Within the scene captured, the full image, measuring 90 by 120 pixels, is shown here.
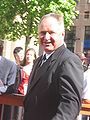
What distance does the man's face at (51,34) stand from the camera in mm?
3018

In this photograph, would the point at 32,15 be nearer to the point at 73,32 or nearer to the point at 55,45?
the point at 55,45

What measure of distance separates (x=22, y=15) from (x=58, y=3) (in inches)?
97.6

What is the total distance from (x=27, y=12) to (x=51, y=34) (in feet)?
69.3

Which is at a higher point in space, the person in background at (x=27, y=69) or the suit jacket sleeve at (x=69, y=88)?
the suit jacket sleeve at (x=69, y=88)

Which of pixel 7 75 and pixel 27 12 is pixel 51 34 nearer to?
pixel 7 75

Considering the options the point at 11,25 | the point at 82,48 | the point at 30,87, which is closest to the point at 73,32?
the point at 82,48

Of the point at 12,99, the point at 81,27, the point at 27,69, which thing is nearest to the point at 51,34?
the point at 12,99

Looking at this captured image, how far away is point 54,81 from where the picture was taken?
113 inches

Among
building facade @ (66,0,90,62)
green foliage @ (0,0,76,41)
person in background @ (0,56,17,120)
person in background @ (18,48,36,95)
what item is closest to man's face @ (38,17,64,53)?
person in background @ (0,56,17,120)

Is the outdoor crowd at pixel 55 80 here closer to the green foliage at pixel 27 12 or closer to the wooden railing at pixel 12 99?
the wooden railing at pixel 12 99

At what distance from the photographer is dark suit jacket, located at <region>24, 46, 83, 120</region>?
2.78 metres

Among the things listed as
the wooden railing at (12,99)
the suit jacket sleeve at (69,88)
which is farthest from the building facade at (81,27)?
the suit jacket sleeve at (69,88)

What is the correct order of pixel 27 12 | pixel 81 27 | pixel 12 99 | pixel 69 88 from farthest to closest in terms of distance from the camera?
1. pixel 81 27
2. pixel 27 12
3. pixel 12 99
4. pixel 69 88

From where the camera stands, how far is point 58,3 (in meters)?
23.3
